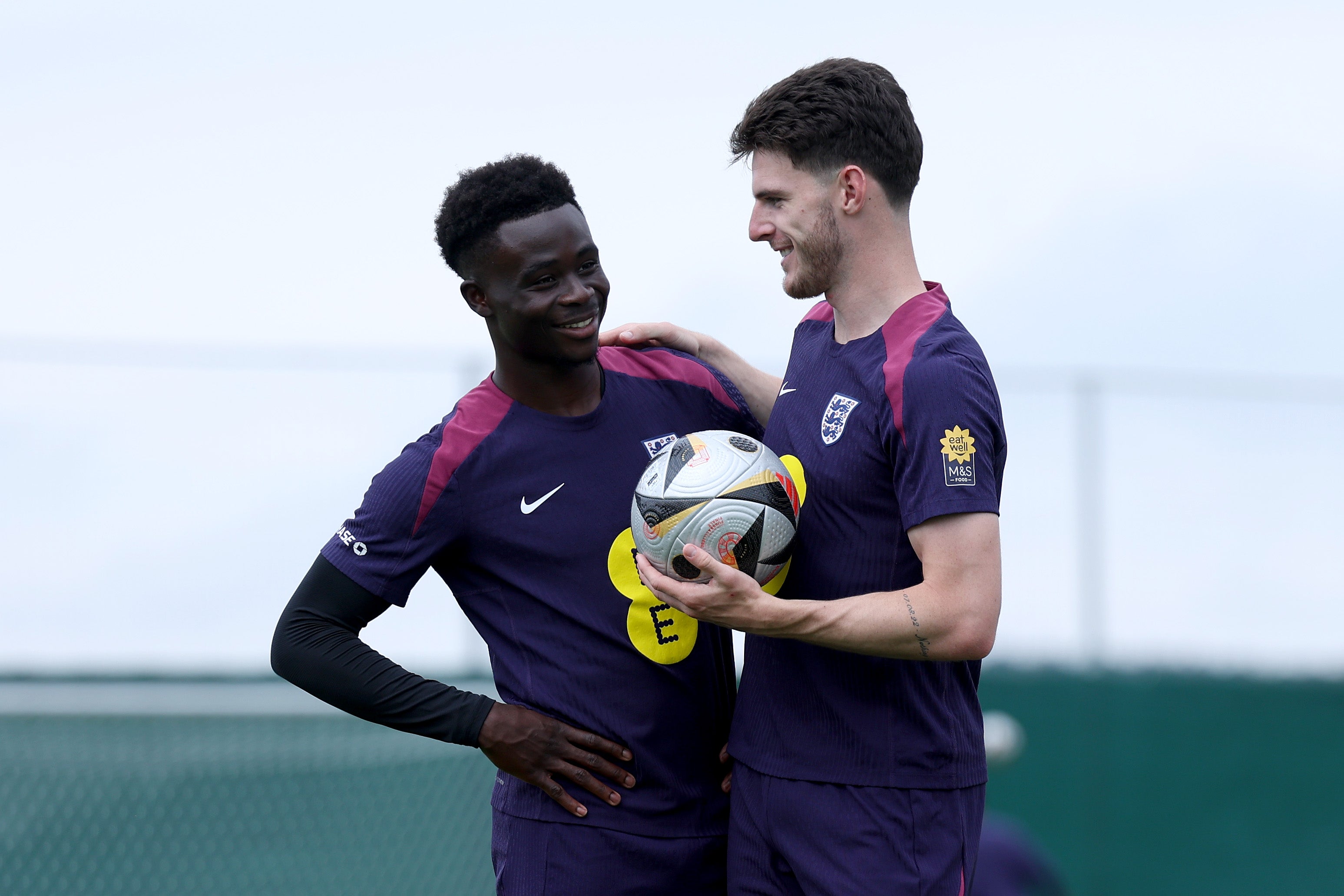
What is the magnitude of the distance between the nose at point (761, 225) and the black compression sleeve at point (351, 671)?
4.29 feet

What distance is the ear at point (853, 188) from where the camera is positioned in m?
2.80

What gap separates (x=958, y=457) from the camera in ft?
8.05

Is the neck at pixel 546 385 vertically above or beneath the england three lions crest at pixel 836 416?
above

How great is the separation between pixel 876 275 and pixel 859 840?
51.1 inches

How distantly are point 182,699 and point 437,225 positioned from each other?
2804mm

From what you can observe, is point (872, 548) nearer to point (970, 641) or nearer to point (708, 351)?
point (970, 641)

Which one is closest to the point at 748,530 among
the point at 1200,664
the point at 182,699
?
the point at 182,699

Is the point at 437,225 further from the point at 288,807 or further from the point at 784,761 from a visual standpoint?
the point at 288,807

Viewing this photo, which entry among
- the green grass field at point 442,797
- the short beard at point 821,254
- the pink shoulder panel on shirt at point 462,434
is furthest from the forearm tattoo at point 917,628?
the green grass field at point 442,797

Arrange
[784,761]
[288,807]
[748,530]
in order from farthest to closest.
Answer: [288,807] → [784,761] → [748,530]

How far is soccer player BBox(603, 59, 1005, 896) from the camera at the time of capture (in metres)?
2.49

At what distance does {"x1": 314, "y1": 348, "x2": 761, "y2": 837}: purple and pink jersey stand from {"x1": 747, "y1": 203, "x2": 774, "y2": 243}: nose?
621mm

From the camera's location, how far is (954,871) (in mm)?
2729

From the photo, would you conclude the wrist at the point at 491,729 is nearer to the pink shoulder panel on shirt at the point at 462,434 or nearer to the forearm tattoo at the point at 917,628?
the pink shoulder panel on shirt at the point at 462,434
